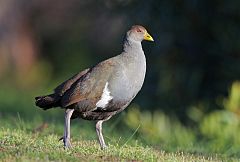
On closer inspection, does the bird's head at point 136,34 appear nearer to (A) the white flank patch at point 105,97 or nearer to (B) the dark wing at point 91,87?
(B) the dark wing at point 91,87

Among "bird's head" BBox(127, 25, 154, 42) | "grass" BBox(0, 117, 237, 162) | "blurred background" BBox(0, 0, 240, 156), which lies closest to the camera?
"grass" BBox(0, 117, 237, 162)

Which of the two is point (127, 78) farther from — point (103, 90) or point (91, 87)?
point (91, 87)

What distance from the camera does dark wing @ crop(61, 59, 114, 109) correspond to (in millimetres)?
9312

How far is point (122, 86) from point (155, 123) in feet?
17.2

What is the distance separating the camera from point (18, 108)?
1839cm

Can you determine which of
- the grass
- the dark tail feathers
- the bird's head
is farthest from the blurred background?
the bird's head

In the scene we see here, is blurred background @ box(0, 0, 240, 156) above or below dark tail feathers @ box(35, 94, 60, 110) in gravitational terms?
above

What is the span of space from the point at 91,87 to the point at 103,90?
151 millimetres

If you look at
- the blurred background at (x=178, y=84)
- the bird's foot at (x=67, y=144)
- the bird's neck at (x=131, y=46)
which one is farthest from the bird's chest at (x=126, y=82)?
the blurred background at (x=178, y=84)

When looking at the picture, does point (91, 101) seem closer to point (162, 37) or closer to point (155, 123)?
point (155, 123)

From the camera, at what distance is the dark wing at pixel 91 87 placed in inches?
367

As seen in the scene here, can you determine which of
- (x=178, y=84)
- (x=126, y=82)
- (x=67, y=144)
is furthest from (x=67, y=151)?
(x=178, y=84)

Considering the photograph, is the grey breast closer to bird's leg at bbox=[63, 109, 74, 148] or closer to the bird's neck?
the bird's neck

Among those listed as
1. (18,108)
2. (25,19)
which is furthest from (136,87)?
(25,19)
